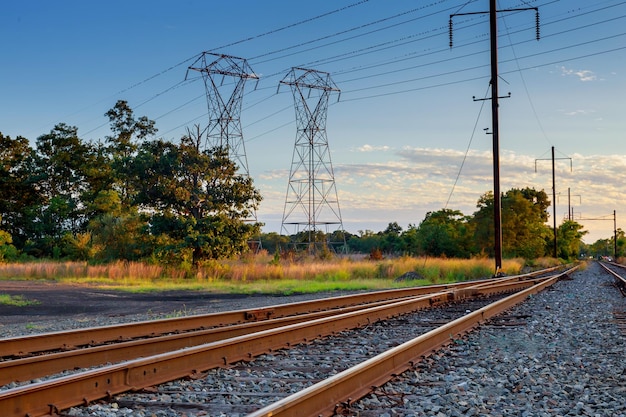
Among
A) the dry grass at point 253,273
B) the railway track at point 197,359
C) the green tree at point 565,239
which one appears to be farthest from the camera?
the green tree at point 565,239

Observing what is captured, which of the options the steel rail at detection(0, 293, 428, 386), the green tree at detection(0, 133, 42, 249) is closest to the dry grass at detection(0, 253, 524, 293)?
the steel rail at detection(0, 293, 428, 386)

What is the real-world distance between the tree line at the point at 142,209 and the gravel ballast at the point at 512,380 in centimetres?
2334

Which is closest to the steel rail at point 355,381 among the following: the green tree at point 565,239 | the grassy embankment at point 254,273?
the grassy embankment at point 254,273

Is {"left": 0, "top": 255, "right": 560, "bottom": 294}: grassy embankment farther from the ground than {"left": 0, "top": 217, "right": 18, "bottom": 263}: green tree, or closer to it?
closer to it

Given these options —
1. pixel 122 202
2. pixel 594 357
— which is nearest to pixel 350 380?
pixel 594 357

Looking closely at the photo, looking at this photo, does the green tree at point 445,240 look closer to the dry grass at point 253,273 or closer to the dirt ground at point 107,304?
the dry grass at point 253,273

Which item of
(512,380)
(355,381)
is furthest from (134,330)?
(512,380)

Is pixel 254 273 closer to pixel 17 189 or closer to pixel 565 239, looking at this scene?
pixel 17 189

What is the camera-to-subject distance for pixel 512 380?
23.3 ft

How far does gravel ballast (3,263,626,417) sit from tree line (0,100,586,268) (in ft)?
76.6

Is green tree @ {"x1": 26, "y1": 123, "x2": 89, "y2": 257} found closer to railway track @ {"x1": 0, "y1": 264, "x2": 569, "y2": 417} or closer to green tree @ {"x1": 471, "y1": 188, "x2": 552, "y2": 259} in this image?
green tree @ {"x1": 471, "y1": 188, "x2": 552, "y2": 259}

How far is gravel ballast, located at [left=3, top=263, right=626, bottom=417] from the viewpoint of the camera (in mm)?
5809

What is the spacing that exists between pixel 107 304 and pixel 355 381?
13.4m

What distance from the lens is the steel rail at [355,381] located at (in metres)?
5.01
